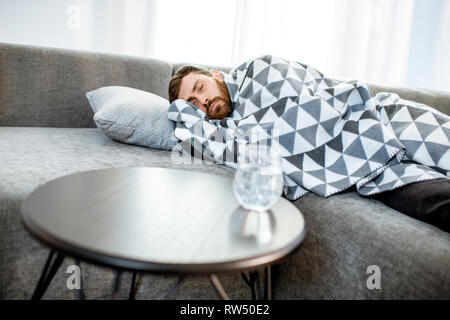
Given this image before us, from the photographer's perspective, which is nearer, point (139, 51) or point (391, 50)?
point (139, 51)

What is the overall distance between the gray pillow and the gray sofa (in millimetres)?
39

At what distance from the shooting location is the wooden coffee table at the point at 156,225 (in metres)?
0.48

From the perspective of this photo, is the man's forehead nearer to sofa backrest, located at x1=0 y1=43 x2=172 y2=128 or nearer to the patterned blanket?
the patterned blanket

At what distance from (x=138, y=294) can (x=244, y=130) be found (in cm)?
56

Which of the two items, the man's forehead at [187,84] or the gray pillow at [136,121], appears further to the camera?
the man's forehead at [187,84]

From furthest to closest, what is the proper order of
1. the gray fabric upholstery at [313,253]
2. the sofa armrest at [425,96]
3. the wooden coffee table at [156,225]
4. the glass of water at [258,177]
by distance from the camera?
the sofa armrest at [425,96]
the gray fabric upholstery at [313,253]
the glass of water at [258,177]
the wooden coffee table at [156,225]

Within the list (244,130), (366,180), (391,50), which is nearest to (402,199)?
(366,180)

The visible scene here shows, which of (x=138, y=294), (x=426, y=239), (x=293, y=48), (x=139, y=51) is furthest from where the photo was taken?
(x=293, y=48)

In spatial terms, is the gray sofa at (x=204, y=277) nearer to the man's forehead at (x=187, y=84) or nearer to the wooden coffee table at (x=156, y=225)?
the wooden coffee table at (x=156, y=225)

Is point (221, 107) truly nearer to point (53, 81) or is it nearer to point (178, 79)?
point (178, 79)

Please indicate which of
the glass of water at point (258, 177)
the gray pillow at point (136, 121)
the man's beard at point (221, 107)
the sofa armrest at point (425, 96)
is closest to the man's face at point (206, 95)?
the man's beard at point (221, 107)

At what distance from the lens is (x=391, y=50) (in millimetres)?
2473

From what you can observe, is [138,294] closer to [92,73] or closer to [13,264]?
[13,264]

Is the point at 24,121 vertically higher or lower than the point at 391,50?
lower
